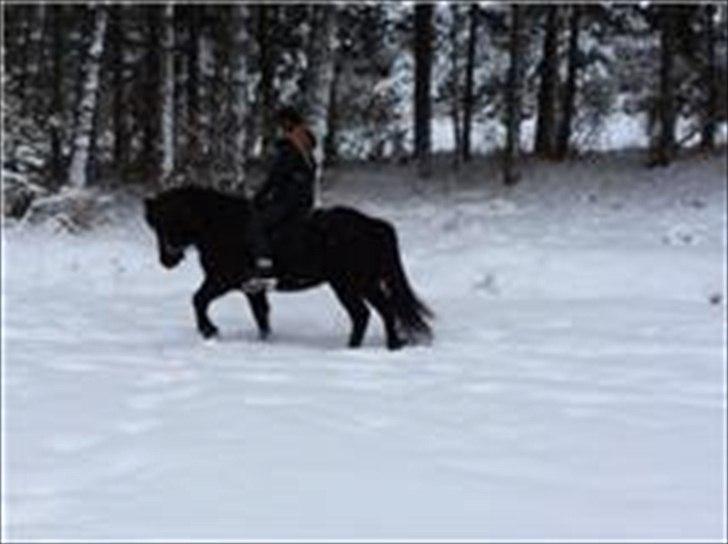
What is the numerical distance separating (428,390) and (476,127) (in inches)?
1145

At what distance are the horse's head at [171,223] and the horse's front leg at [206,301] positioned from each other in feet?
1.45

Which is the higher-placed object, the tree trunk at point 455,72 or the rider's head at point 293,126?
the tree trunk at point 455,72

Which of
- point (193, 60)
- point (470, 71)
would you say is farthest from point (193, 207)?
point (470, 71)

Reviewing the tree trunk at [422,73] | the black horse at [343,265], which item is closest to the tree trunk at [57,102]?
the tree trunk at [422,73]

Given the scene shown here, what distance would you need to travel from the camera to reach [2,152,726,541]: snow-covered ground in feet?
26.8

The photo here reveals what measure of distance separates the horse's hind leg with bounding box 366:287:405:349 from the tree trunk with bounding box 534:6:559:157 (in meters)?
17.7

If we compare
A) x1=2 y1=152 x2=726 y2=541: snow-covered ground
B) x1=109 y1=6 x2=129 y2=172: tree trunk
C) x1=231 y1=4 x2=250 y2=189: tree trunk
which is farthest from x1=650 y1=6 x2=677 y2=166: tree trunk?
x1=109 y1=6 x2=129 y2=172: tree trunk

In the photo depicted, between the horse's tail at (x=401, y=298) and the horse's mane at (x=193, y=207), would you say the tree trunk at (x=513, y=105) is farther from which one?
the horse's tail at (x=401, y=298)

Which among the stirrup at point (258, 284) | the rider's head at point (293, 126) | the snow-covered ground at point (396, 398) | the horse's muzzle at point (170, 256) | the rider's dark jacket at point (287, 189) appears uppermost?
the rider's head at point (293, 126)

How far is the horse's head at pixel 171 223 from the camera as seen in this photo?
15102mm

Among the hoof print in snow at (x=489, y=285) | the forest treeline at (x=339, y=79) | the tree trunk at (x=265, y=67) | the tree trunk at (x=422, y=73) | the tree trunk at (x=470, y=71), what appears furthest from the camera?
the tree trunk at (x=265, y=67)

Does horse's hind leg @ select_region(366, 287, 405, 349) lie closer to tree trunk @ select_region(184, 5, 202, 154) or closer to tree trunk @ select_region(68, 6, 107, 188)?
tree trunk @ select_region(68, 6, 107, 188)

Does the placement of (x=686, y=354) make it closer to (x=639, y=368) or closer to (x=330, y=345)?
(x=639, y=368)

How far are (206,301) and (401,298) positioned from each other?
69.1 inches
